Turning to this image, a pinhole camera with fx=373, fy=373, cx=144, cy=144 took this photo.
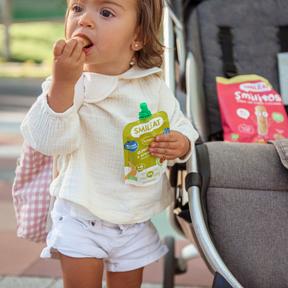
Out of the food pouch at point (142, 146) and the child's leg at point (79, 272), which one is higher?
the food pouch at point (142, 146)

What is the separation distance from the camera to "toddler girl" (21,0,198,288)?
3.28 feet

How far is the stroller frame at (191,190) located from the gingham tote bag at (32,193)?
47 cm

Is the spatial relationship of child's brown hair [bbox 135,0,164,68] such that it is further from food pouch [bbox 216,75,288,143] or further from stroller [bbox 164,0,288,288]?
food pouch [bbox 216,75,288,143]

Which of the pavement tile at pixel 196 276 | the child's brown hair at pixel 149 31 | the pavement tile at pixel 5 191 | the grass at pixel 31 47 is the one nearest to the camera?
the child's brown hair at pixel 149 31

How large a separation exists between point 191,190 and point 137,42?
0.49 meters

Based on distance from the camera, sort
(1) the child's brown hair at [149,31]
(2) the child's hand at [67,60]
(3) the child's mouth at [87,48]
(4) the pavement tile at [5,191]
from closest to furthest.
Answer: (2) the child's hand at [67,60]
(3) the child's mouth at [87,48]
(1) the child's brown hair at [149,31]
(4) the pavement tile at [5,191]

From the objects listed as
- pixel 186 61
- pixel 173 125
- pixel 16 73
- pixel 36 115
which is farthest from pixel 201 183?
pixel 16 73

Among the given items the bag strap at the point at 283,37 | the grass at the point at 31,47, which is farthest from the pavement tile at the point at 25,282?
the grass at the point at 31,47

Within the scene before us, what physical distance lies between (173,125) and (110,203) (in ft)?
1.10

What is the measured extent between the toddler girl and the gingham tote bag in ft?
0.27

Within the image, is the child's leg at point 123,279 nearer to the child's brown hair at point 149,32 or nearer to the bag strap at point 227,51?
the child's brown hair at point 149,32

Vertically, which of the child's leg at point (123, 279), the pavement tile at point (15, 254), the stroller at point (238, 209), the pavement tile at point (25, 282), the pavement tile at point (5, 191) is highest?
the stroller at point (238, 209)

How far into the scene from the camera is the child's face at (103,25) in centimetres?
100

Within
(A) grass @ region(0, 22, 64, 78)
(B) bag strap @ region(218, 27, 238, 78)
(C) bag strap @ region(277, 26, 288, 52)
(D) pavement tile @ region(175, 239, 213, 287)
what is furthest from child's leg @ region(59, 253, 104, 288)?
(A) grass @ region(0, 22, 64, 78)
